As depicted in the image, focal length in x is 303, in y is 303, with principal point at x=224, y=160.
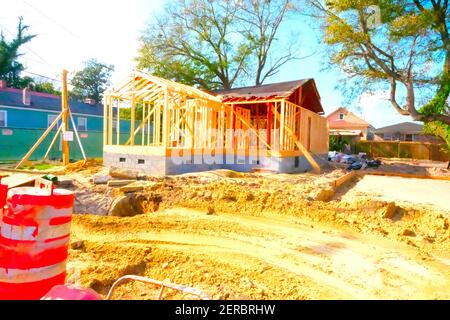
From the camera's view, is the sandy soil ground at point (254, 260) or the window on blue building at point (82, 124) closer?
the sandy soil ground at point (254, 260)

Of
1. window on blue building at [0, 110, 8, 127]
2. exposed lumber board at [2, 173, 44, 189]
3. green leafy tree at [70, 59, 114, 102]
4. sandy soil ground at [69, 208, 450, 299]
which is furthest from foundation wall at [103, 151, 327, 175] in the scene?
green leafy tree at [70, 59, 114, 102]

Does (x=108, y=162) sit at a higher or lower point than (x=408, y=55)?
lower

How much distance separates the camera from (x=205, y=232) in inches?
207

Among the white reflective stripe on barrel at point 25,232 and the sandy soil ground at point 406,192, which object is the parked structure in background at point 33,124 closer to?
the sandy soil ground at point 406,192

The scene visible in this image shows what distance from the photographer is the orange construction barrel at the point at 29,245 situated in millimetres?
2596

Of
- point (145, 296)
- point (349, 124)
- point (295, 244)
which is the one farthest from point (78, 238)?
point (349, 124)

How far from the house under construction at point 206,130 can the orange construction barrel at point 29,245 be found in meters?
7.91

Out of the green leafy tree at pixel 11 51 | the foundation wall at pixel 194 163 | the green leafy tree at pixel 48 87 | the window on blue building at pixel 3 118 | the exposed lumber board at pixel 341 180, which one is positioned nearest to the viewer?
the exposed lumber board at pixel 341 180

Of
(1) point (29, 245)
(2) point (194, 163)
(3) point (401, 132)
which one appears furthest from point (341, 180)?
(3) point (401, 132)

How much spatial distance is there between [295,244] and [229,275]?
1.59 metres

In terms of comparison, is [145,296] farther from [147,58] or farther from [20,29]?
[20,29]

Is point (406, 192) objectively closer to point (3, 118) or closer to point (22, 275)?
point (22, 275)

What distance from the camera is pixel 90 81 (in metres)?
42.8

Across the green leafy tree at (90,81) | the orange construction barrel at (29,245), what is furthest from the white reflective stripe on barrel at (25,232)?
the green leafy tree at (90,81)
